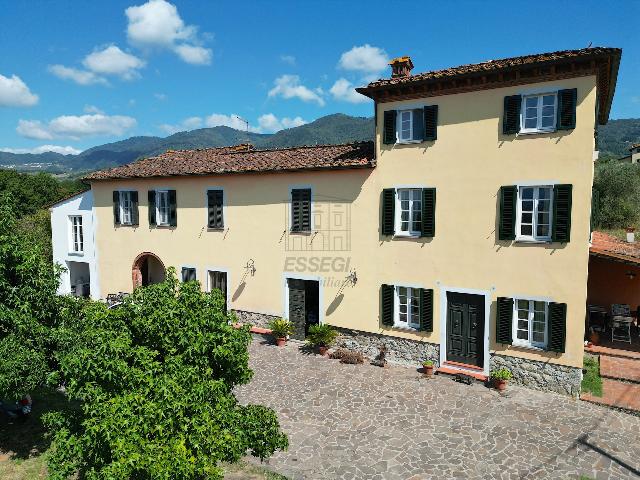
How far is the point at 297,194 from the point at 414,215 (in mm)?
4847

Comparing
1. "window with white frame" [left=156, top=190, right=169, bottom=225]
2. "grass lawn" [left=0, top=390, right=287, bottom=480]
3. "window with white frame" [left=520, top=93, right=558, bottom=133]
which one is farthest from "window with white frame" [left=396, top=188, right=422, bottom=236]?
"window with white frame" [left=156, top=190, right=169, bottom=225]

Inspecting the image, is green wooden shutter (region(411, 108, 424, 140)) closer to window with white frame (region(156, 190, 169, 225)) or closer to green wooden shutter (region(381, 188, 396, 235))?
green wooden shutter (region(381, 188, 396, 235))

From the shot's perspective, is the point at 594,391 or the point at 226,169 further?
the point at 226,169

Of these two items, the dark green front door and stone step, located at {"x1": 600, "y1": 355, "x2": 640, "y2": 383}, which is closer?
stone step, located at {"x1": 600, "y1": 355, "x2": 640, "y2": 383}

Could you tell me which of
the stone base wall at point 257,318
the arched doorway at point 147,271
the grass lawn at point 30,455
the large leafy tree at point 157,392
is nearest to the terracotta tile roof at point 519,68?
the stone base wall at point 257,318

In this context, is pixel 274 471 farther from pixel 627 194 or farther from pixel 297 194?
pixel 627 194

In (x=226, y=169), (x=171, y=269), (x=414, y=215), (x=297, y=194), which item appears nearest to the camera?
(x=171, y=269)

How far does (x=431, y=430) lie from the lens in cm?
1102

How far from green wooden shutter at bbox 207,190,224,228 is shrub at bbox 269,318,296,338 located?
5.11 meters

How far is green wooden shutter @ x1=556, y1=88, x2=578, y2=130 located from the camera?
39.2 ft

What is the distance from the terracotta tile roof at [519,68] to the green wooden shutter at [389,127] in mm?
846

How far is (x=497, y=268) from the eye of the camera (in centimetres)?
1338

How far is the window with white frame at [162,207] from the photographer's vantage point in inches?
806

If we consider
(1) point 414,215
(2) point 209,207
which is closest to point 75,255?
(2) point 209,207
